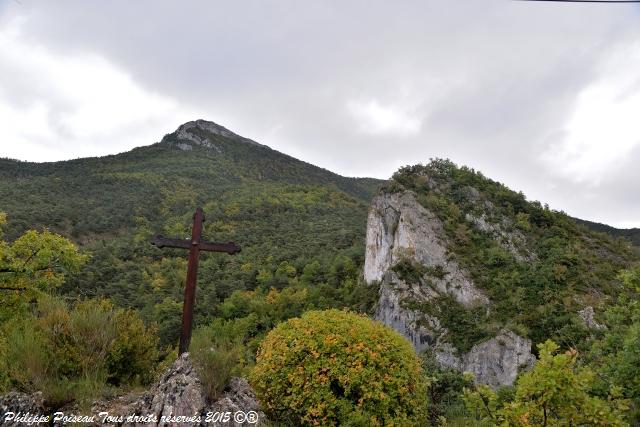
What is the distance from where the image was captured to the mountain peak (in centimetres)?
8156

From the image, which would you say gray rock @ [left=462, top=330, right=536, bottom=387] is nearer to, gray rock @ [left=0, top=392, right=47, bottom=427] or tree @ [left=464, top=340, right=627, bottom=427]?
tree @ [left=464, top=340, right=627, bottom=427]

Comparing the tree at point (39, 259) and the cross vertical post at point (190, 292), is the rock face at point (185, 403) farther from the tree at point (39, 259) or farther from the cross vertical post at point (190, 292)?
the tree at point (39, 259)

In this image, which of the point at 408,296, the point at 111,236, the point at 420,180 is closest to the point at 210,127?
the point at 111,236

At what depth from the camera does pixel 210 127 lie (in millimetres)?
93062

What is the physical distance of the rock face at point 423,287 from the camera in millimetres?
16422

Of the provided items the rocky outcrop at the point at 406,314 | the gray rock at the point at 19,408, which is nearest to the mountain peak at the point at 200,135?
the rocky outcrop at the point at 406,314

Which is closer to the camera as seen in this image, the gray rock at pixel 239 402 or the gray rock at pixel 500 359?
the gray rock at pixel 239 402

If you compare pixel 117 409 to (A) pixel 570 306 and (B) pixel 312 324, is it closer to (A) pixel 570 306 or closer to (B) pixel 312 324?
(B) pixel 312 324

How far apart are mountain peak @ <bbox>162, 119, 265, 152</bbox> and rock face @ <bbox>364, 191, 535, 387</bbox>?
204ft

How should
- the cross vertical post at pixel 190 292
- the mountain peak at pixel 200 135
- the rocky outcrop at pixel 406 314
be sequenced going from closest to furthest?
the cross vertical post at pixel 190 292
the rocky outcrop at pixel 406 314
the mountain peak at pixel 200 135

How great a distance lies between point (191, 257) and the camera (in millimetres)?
6156

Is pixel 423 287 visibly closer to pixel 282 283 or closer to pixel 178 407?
pixel 282 283

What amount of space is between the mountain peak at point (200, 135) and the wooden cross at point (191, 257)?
3025 inches

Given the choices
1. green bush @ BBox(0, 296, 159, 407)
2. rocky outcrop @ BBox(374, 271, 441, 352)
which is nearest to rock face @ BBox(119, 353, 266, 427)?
green bush @ BBox(0, 296, 159, 407)
